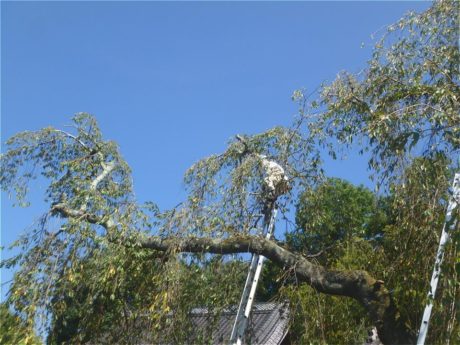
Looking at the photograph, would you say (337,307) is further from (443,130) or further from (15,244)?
(15,244)

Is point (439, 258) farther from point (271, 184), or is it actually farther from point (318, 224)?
point (318, 224)

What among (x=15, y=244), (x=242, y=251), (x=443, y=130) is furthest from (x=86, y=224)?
(x=443, y=130)

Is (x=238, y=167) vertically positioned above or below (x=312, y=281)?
above

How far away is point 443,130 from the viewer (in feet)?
15.4

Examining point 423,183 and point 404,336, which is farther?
point 423,183

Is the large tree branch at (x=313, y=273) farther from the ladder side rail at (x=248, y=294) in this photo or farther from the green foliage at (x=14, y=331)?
the green foliage at (x=14, y=331)

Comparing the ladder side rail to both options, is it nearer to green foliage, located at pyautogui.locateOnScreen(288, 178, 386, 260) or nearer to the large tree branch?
the large tree branch

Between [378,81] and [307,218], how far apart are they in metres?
1.93

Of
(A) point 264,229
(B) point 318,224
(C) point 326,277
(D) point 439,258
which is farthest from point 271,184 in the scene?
(D) point 439,258

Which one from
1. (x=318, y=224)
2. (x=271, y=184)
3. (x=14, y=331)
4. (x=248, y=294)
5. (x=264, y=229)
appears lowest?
(x=14, y=331)

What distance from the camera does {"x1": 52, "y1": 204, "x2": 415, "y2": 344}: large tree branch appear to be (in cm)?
461

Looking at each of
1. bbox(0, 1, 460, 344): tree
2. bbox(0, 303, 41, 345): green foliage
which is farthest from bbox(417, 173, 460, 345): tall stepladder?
bbox(0, 303, 41, 345): green foliage

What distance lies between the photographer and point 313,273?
16.8 feet

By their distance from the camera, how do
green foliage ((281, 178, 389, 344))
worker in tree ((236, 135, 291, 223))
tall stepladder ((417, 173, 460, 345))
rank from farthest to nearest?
1. worker in tree ((236, 135, 291, 223))
2. green foliage ((281, 178, 389, 344))
3. tall stepladder ((417, 173, 460, 345))
